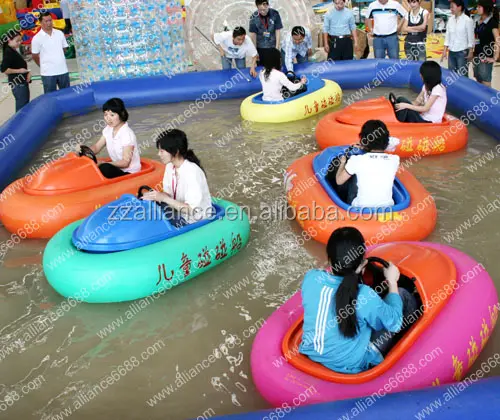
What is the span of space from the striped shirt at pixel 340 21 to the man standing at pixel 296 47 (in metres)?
0.35

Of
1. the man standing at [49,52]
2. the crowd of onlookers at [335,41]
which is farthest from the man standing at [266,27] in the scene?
the man standing at [49,52]

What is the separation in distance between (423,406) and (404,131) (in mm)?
3516

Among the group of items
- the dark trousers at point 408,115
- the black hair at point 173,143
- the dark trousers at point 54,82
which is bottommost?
the dark trousers at point 408,115

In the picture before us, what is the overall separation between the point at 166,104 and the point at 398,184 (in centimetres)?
460

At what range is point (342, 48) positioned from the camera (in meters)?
7.96

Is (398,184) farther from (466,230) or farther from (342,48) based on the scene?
(342,48)

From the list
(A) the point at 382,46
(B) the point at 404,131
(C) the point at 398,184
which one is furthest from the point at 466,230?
(A) the point at 382,46

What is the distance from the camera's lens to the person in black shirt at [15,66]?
21.4 ft

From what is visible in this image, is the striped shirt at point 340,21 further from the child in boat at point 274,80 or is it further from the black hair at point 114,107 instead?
the black hair at point 114,107

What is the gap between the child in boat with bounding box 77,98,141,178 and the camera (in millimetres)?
4273

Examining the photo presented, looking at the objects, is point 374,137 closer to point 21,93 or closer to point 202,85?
point 202,85

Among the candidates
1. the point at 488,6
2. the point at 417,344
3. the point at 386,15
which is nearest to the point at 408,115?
the point at 488,6

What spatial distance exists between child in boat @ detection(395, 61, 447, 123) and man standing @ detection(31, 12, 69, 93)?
4.02 meters

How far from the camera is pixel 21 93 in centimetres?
695
